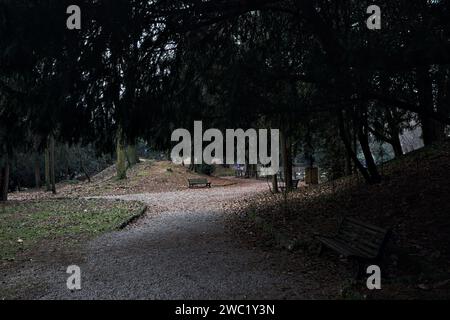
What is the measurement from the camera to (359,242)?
20.1 feet

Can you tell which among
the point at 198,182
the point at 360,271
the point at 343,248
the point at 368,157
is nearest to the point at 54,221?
the point at 368,157

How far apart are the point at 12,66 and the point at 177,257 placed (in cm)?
421

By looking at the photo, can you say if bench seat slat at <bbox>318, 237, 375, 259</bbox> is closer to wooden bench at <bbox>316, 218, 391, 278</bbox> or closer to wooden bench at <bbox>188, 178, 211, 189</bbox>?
wooden bench at <bbox>316, 218, 391, 278</bbox>

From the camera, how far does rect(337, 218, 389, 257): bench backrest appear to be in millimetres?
5434

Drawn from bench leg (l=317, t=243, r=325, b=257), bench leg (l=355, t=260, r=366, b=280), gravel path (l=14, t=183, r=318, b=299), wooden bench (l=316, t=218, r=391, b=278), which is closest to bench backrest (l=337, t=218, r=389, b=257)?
wooden bench (l=316, t=218, r=391, b=278)

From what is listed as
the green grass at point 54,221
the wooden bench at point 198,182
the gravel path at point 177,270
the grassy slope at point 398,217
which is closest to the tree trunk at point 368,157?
the grassy slope at point 398,217

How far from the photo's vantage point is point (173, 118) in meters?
7.18

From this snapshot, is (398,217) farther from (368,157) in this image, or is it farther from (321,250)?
(368,157)

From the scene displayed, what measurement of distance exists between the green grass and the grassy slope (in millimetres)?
4054

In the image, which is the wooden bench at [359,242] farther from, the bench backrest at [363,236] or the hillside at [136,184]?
the hillside at [136,184]

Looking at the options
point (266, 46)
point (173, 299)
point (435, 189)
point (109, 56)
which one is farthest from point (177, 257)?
point (435, 189)

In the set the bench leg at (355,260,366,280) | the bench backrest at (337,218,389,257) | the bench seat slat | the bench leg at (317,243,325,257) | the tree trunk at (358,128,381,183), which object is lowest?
the bench leg at (317,243,325,257)

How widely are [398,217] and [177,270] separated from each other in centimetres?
458
